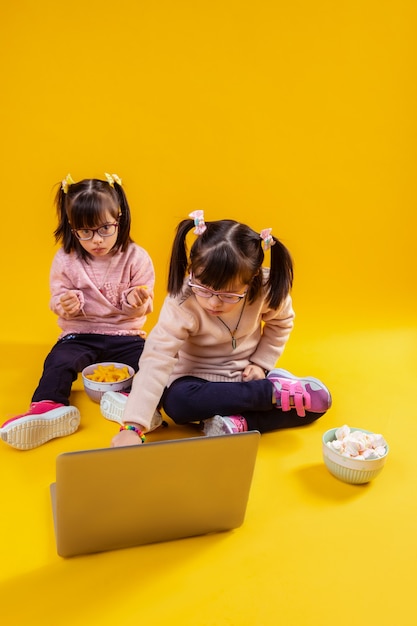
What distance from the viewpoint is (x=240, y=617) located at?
114 centimetres

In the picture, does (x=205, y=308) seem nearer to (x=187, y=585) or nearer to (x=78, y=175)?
(x=187, y=585)

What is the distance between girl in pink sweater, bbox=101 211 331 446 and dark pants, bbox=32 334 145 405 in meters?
0.15

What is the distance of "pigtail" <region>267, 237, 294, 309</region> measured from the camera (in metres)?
1.63

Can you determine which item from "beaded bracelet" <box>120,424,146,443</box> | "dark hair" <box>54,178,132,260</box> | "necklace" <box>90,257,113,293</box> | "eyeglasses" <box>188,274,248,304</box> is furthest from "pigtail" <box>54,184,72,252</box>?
"beaded bracelet" <box>120,424,146,443</box>

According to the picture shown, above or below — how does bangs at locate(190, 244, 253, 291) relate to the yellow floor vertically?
above

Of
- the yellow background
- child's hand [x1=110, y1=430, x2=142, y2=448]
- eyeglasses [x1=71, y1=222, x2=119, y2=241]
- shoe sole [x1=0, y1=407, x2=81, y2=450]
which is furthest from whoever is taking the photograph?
the yellow background

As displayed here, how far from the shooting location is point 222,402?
5.51 feet

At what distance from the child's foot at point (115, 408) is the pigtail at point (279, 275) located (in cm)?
43

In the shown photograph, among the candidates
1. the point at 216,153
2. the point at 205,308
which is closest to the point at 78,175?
the point at 216,153

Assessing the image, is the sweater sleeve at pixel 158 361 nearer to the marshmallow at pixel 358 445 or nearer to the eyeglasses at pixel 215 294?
the eyeglasses at pixel 215 294

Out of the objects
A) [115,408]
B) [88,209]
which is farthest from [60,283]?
[115,408]

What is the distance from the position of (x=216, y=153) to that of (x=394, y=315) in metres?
1.00

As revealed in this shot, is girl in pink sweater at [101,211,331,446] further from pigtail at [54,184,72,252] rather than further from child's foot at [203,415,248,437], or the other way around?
pigtail at [54,184,72,252]

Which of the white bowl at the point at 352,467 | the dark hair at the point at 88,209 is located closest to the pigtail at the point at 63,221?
the dark hair at the point at 88,209
